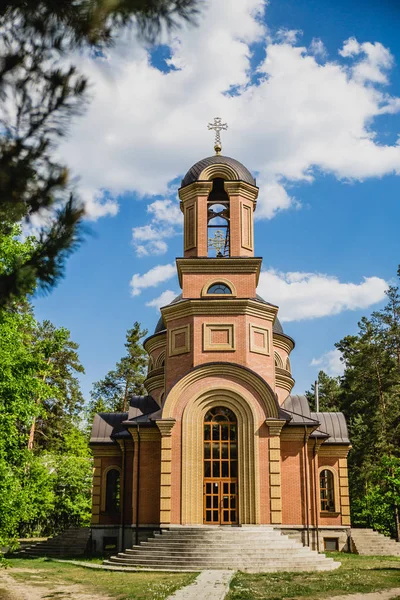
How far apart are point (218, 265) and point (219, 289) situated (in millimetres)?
842

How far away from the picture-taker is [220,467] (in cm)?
1962

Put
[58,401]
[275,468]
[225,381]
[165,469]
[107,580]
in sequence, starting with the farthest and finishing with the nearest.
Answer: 1. [58,401]
2. [225,381]
3. [165,469]
4. [275,468]
5. [107,580]

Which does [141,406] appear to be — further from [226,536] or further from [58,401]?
[58,401]

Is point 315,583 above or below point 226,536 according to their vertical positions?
below

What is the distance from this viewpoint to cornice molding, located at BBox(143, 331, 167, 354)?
26656mm

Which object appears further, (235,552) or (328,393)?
(328,393)

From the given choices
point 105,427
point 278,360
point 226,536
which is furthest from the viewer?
point 278,360

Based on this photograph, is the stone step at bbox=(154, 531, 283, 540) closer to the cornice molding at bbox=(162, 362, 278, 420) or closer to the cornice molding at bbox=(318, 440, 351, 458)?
the cornice molding at bbox=(162, 362, 278, 420)

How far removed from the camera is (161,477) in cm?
1920

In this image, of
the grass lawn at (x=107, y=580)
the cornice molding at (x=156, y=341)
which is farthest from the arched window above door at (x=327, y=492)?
the grass lawn at (x=107, y=580)

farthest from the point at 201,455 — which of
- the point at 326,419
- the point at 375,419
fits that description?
the point at 375,419

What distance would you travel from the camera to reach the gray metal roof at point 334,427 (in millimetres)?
23750

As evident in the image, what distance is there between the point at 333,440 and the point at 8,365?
14.5 m

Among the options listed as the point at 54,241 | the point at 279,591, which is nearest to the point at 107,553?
the point at 279,591
